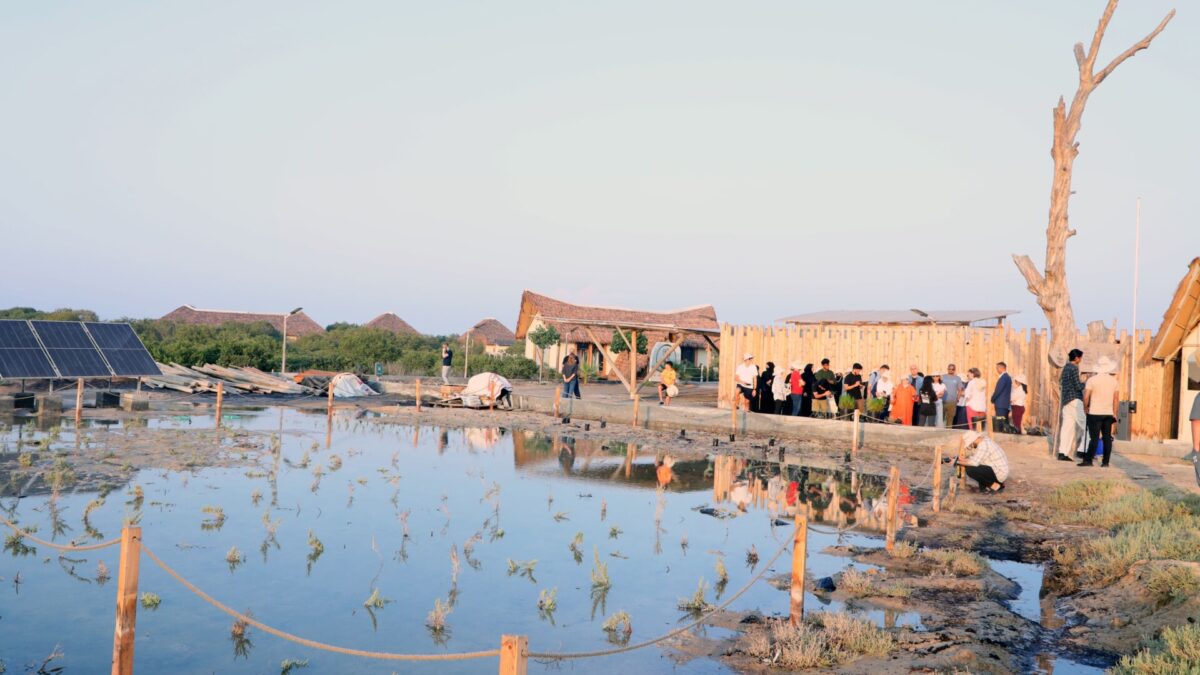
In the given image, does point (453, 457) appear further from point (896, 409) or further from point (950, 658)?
point (950, 658)

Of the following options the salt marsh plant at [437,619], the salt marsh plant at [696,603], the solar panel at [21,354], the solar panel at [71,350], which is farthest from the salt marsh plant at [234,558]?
the solar panel at [71,350]

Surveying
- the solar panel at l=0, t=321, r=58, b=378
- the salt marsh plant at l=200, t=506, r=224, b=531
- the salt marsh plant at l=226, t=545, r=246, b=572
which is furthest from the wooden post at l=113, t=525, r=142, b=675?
the solar panel at l=0, t=321, r=58, b=378

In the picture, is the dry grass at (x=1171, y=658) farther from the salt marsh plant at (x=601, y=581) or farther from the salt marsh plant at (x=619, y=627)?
the salt marsh plant at (x=601, y=581)

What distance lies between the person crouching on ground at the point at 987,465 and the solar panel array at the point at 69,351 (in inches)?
714

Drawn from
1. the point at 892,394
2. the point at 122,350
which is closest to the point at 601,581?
the point at 892,394

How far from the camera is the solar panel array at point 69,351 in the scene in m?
20.7

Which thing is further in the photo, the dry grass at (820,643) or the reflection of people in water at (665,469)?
the reflection of people in water at (665,469)

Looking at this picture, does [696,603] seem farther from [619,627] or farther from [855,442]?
[855,442]

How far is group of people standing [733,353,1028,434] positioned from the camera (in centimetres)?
1750

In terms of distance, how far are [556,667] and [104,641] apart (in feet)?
11.0

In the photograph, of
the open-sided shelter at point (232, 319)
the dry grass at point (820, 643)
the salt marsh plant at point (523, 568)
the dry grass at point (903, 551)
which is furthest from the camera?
the open-sided shelter at point (232, 319)

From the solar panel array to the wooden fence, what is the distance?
14.3 meters

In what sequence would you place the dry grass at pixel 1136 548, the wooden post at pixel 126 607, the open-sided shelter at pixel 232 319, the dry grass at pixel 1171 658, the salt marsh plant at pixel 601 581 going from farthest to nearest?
the open-sided shelter at pixel 232 319 < the salt marsh plant at pixel 601 581 < the dry grass at pixel 1136 548 < the dry grass at pixel 1171 658 < the wooden post at pixel 126 607

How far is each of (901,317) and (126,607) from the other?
22869mm
